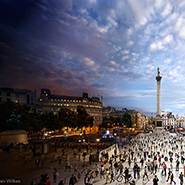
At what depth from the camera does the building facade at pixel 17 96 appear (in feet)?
230

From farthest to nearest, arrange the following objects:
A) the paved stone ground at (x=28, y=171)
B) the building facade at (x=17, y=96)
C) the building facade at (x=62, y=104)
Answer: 1. the building facade at (x=62, y=104)
2. the building facade at (x=17, y=96)
3. the paved stone ground at (x=28, y=171)

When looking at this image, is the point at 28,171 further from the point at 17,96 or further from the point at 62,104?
the point at 62,104

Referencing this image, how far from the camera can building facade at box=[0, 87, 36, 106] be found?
70.1 metres

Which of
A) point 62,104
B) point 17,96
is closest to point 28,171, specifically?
point 17,96

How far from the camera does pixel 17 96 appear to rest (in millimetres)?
75500

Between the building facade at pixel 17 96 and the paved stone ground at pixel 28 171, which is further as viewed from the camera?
the building facade at pixel 17 96

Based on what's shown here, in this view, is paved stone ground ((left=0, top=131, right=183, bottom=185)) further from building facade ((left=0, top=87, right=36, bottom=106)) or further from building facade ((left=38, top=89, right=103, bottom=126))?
building facade ((left=38, top=89, right=103, bottom=126))

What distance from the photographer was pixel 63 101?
108500 mm

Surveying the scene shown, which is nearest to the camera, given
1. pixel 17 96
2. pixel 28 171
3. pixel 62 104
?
pixel 28 171

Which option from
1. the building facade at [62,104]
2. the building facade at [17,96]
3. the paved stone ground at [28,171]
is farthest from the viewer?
the building facade at [62,104]

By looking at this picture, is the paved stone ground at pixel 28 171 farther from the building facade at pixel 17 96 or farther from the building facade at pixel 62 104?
the building facade at pixel 62 104

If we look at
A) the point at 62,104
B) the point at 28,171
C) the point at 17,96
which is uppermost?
the point at 17,96

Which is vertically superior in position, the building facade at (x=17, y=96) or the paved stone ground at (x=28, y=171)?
the building facade at (x=17, y=96)

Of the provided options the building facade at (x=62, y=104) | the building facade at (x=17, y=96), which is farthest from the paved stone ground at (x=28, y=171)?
the building facade at (x=62, y=104)
